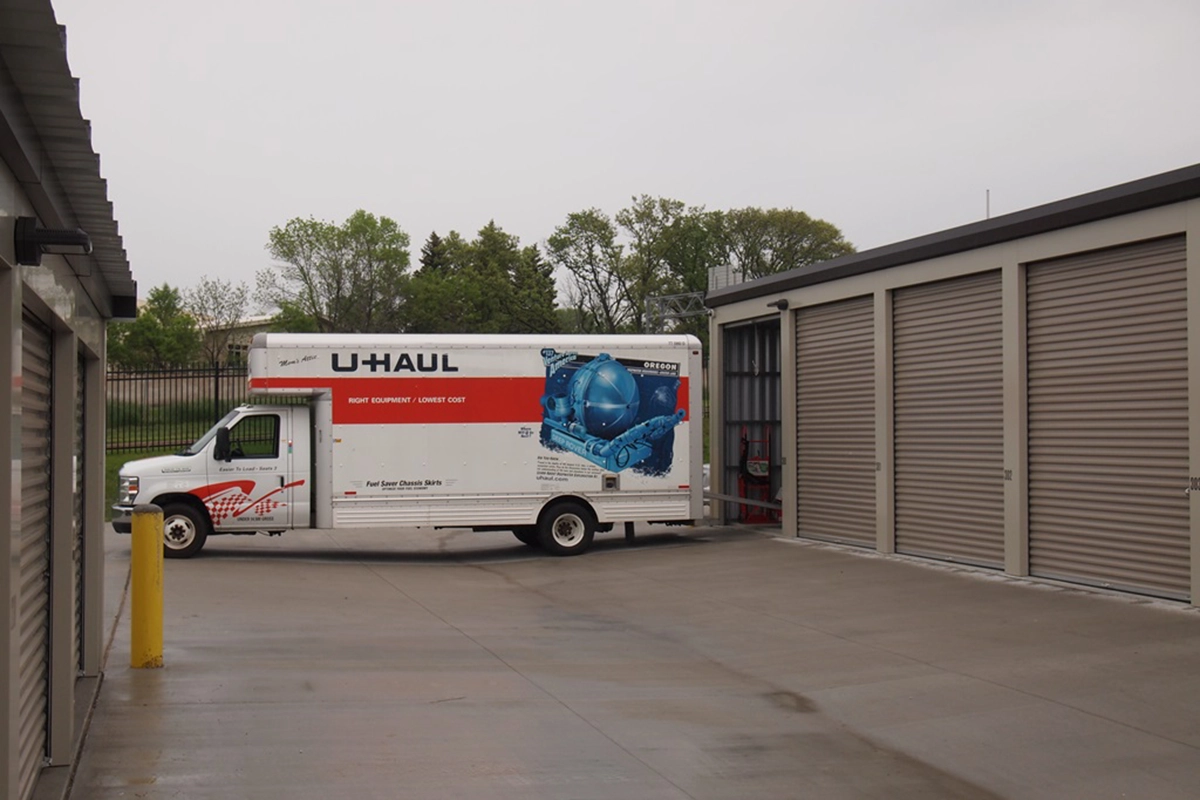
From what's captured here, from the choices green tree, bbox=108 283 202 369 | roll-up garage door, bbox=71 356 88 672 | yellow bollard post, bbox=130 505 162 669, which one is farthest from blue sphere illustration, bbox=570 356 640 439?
green tree, bbox=108 283 202 369

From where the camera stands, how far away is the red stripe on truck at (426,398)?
16.8 metres

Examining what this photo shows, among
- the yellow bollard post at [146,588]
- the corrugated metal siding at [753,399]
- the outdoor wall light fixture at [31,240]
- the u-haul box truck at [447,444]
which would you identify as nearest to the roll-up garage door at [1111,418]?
the u-haul box truck at [447,444]

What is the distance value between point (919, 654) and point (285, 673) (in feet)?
16.8

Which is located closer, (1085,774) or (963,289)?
(1085,774)

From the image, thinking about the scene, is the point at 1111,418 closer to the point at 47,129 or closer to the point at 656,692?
the point at 656,692

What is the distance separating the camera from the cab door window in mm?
16672

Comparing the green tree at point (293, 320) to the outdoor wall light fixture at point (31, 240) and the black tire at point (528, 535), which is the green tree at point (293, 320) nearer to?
the black tire at point (528, 535)

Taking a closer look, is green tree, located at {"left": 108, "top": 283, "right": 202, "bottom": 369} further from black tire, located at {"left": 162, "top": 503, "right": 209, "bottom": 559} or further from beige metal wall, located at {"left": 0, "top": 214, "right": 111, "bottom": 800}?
beige metal wall, located at {"left": 0, "top": 214, "right": 111, "bottom": 800}

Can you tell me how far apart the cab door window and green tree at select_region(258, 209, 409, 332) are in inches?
1702

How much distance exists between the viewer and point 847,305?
1802 cm

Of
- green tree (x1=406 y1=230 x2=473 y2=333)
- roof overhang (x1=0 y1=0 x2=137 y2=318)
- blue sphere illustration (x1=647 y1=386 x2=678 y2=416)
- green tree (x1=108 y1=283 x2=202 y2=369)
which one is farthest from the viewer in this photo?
green tree (x1=406 y1=230 x2=473 y2=333)

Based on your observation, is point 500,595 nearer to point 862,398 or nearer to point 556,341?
point 556,341

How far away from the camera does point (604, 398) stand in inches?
703

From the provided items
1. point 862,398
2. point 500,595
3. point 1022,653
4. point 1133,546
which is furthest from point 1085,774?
point 862,398
